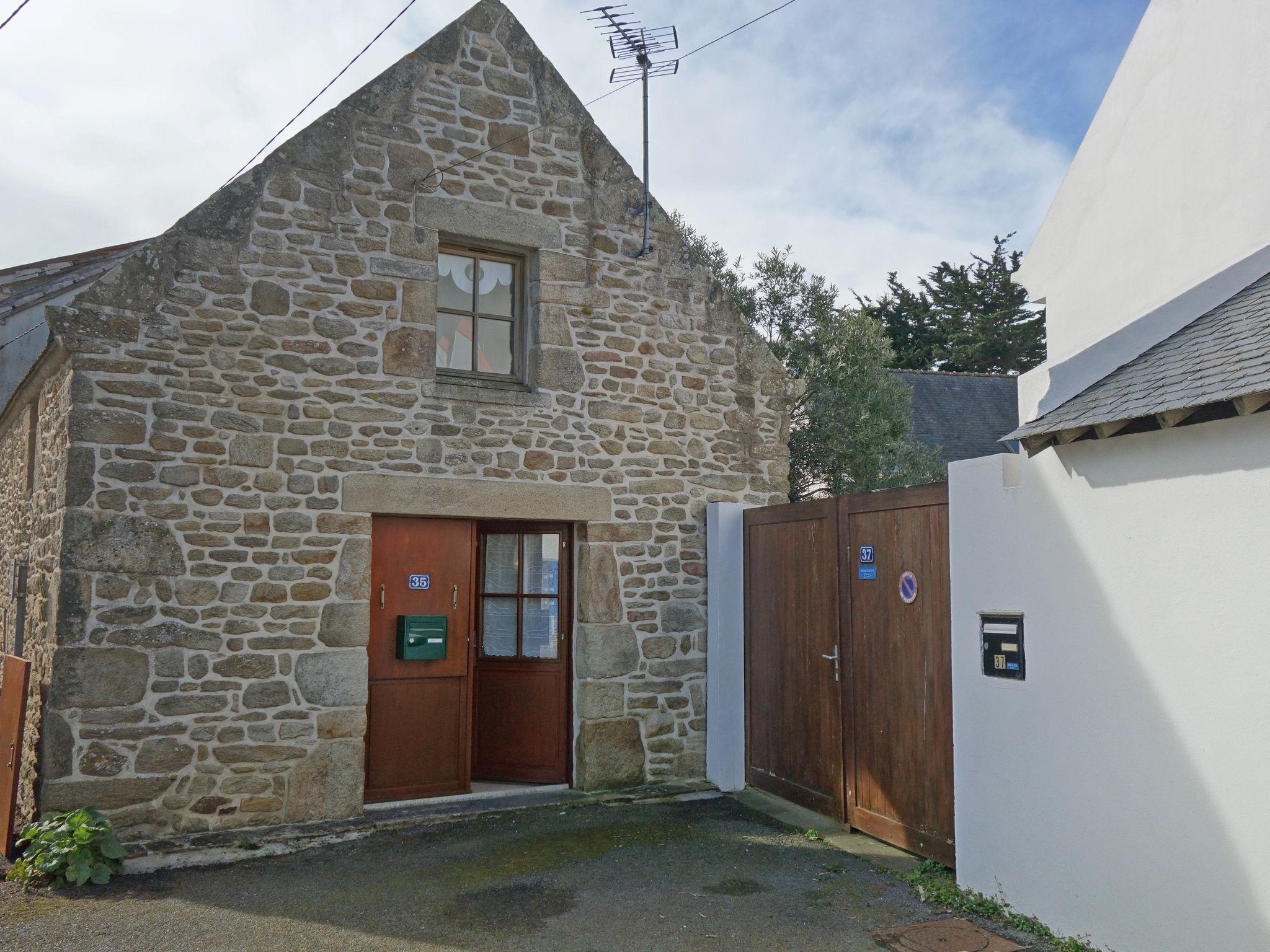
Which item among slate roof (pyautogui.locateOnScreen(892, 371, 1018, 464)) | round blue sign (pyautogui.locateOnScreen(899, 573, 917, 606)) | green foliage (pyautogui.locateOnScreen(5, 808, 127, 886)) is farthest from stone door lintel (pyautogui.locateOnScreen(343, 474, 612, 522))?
slate roof (pyautogui.locateOnScreen(892, 371, 1018, 464))

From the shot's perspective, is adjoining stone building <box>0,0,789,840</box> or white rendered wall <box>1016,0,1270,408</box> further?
adjoining stone building <box>0,0,789,840</box>

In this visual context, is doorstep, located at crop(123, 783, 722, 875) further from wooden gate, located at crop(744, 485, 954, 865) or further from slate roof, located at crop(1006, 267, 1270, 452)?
slate roof, located at crop(1006, 267, 1270, 452)

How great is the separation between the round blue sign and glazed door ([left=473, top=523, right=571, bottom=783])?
2.56m

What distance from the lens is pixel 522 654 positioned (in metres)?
6.91

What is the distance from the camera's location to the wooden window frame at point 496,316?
6.61 m

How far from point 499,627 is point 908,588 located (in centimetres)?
305

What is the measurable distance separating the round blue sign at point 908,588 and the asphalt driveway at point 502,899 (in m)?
1.46

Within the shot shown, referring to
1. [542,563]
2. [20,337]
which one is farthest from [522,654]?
[20,337]

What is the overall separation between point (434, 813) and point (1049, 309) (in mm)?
4787

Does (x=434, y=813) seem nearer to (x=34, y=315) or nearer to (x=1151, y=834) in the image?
(x=1151, y=834)

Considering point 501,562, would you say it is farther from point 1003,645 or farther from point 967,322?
point 967,322

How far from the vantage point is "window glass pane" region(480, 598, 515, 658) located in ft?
22.7

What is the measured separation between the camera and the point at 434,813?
607 cm

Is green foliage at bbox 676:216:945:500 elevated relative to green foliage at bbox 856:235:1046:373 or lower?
lower
